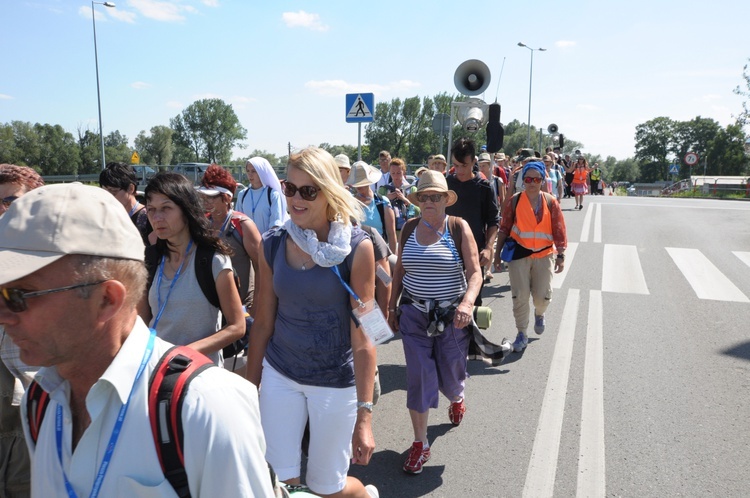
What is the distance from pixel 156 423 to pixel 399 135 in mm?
111099

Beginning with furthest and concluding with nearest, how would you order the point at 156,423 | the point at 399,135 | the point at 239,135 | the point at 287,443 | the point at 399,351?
the point at 239,135
the point at 399,135
the point at 399,351
the point at 287,443
the point at 156,423

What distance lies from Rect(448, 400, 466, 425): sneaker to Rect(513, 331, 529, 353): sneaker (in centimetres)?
190

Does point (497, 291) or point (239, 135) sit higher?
point (239, 135)

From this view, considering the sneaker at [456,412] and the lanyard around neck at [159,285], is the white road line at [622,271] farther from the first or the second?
the lanyard around neck at [159,285]

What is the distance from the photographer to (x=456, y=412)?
172 inches

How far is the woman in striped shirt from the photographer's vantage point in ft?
12.9

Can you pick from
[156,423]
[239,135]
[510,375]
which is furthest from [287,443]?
[239,135]

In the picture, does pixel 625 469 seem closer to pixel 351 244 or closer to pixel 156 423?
pixel 351 244

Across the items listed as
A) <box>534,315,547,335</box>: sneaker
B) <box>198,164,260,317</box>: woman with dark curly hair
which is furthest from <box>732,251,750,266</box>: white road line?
<box>198,164,260,317</box>: woman with dark curly hair

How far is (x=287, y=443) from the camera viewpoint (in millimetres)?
2586

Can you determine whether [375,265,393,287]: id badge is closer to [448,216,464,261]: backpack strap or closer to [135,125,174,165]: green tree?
[448,216,464,261]: backpack strap

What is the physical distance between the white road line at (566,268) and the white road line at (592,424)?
2250 mm

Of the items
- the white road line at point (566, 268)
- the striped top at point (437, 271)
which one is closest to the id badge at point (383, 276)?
the striped top at point (437, 271)

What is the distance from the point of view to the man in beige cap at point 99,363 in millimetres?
1144
